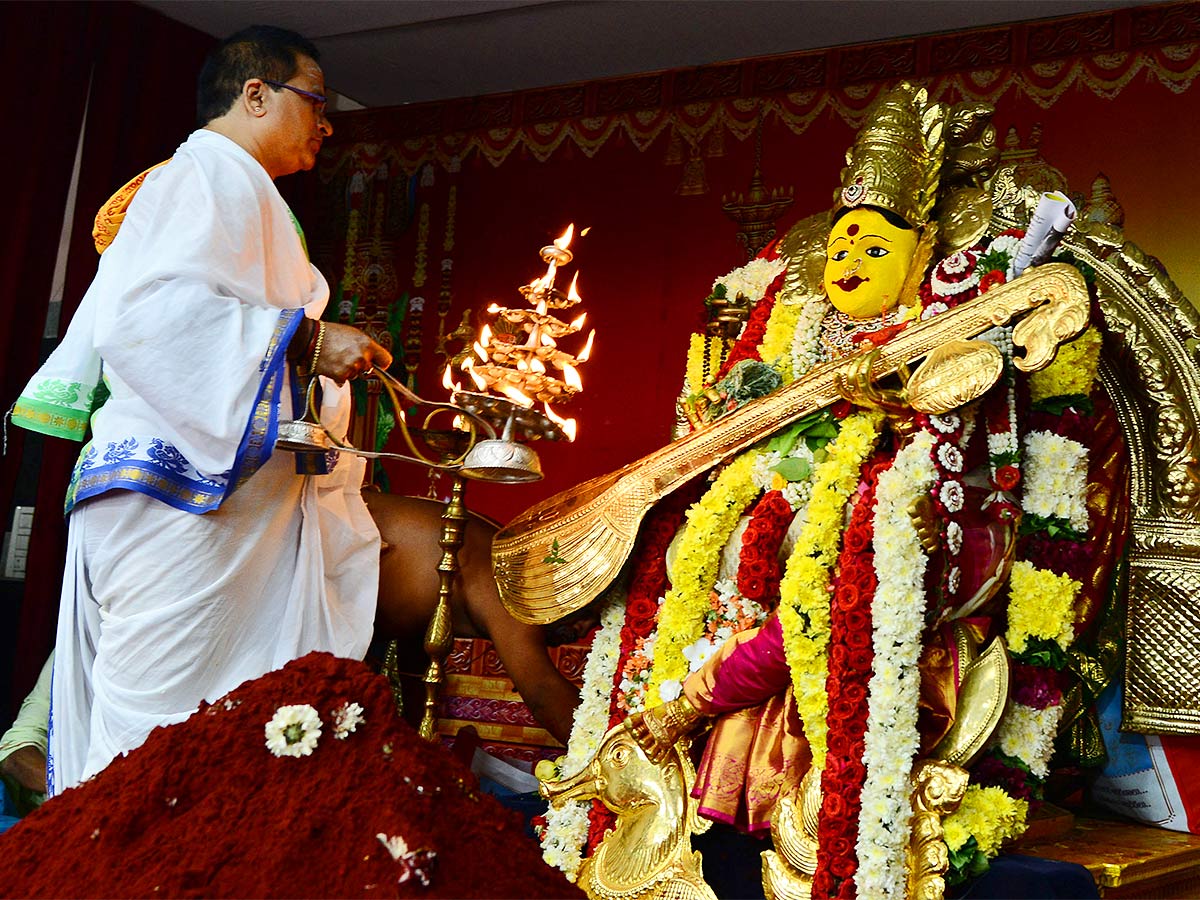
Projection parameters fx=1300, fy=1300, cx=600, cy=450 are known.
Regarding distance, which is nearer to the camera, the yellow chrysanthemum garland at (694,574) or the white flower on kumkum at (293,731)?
the white flower on kumkum at (293,731)

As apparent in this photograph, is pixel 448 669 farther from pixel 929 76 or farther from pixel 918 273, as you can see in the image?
pixel 929 76

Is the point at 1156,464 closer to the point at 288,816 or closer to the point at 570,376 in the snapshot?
the point at 570,376

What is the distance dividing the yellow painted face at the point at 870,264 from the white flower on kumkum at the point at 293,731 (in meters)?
2.08

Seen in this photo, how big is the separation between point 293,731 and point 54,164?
4.25 meters

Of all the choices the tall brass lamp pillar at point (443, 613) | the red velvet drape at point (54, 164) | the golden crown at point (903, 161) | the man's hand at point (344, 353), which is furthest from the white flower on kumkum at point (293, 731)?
the red velvet drape at point (54, 164)

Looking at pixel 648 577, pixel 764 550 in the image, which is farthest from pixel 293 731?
pixel 648 577

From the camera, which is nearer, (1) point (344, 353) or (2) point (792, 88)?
(1) point (344, 353)

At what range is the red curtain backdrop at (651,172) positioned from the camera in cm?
489

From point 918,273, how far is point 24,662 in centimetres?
388

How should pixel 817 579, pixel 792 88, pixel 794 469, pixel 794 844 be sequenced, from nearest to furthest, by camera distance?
pixel 794 844
pixel 817 579
pixel 794 469
pixel 792 88

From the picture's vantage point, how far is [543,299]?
342cm

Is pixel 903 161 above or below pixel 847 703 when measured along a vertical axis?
above

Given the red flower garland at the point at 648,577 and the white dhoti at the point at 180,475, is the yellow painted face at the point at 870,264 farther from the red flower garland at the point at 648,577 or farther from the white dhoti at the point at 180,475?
the white dhoti at the point at 180,475

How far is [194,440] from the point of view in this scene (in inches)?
114
